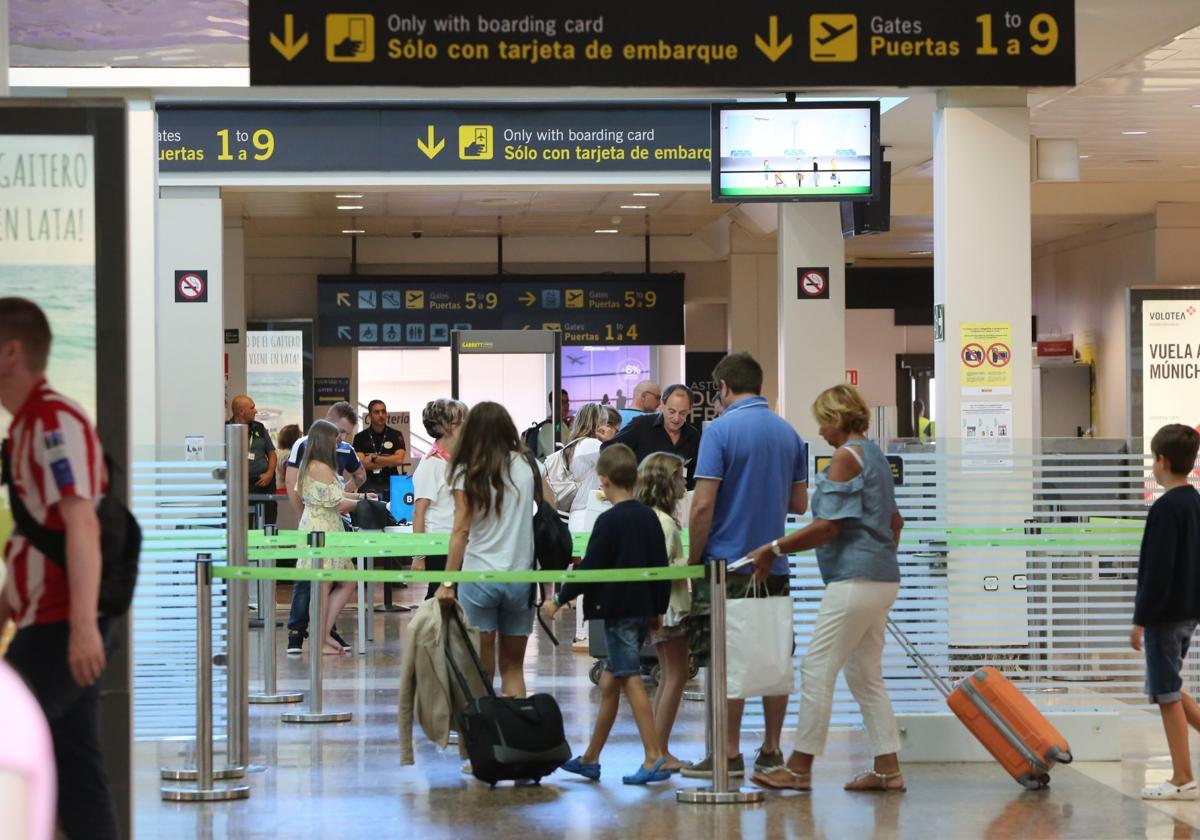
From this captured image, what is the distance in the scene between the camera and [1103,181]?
16328mm

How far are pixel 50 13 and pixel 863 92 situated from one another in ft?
12.0

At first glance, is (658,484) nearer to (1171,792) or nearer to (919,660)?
(919,660)

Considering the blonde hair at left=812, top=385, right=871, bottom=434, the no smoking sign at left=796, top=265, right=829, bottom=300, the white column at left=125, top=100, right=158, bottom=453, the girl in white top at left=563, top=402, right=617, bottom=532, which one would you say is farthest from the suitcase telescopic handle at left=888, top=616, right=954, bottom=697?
the no smoking sign at left=796, top=265, right=829, bottom=300

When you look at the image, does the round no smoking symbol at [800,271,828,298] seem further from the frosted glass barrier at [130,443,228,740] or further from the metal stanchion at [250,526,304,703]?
the frosted glass barrier at [130,443,228,740]

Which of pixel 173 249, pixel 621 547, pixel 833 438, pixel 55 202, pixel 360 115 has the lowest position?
pixel 621 547

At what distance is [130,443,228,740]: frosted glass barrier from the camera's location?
22.7ft

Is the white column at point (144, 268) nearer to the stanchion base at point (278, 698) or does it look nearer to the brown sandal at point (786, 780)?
the stanchion base at point (278, 698)

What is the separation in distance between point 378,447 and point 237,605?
9.65m

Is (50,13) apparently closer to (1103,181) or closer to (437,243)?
(1103,181)

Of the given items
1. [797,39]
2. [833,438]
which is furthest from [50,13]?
[833,438]

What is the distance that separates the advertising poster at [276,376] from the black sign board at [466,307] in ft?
2.06

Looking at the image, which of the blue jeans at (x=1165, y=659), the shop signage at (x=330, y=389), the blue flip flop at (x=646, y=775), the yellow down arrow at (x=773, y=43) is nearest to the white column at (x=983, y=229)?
the yellow down arrow at (x=773, y=43)

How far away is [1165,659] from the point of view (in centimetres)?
621

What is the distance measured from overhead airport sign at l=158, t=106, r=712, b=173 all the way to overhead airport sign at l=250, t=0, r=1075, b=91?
4901 millimetres
